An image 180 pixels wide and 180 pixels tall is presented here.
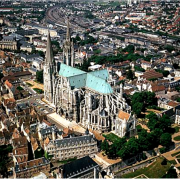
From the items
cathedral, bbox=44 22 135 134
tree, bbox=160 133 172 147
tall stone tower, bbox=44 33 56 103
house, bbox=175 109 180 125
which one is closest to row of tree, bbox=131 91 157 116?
cathedral, bbox=44 22 135 134

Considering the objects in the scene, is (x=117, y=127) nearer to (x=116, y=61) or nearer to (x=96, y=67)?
(x=96, y=67)

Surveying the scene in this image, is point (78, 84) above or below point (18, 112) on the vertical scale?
above

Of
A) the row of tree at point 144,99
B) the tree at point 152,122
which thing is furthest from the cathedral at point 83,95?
the row of tree at point 144,99

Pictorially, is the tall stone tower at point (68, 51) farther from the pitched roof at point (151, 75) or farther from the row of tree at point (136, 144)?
the row of tree at point (136, 144)

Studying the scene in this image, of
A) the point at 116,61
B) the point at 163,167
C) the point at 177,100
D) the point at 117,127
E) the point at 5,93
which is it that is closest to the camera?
the point at 163,167

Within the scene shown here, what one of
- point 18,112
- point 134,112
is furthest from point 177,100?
point 18,112

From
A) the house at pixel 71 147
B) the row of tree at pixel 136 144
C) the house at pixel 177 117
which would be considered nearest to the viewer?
the row of tree at pixel 136 144

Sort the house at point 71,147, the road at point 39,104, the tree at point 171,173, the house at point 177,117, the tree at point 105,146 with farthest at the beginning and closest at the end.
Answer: the road at point 39,104 → the house at point 177,117 → the tree at point 105,146 → the house at point 71,147 → the tree at point 171,173

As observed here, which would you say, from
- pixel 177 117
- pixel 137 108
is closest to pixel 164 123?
pixel 177 117
